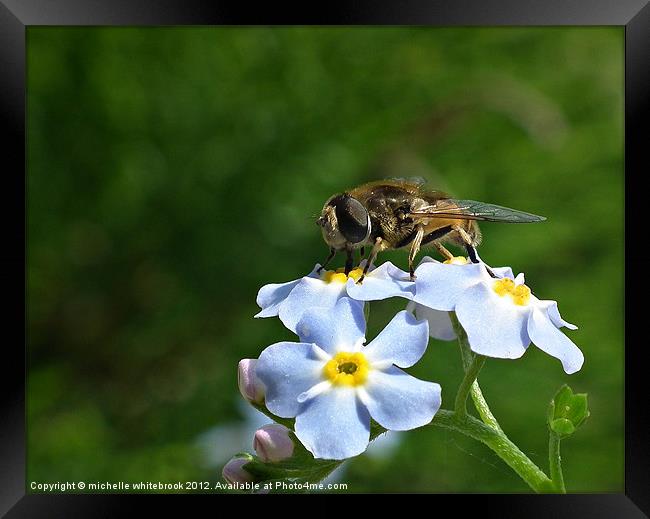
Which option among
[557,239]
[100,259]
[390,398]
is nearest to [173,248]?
[100,259]

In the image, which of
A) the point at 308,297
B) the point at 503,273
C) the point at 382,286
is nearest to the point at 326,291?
the point at 308,297

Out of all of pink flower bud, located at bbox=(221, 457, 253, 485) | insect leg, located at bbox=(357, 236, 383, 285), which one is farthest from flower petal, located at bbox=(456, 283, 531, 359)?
pink flower bud, located at bbox=(221, 457, 253, 485)

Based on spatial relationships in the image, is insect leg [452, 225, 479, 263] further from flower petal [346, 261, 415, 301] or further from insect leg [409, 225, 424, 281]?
flower petal [346, 261, 415, 301]

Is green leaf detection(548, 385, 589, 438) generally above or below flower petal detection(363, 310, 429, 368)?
below

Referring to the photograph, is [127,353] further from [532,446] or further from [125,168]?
[532,446]

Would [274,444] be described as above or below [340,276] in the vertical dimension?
below

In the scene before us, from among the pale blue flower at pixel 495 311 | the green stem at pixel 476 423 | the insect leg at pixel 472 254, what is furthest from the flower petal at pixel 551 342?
the insect leg at pixel 472 254

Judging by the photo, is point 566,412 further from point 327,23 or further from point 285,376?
point 327,23

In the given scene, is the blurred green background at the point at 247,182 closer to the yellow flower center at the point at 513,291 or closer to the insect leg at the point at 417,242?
the insect leg at the point at 417,242
